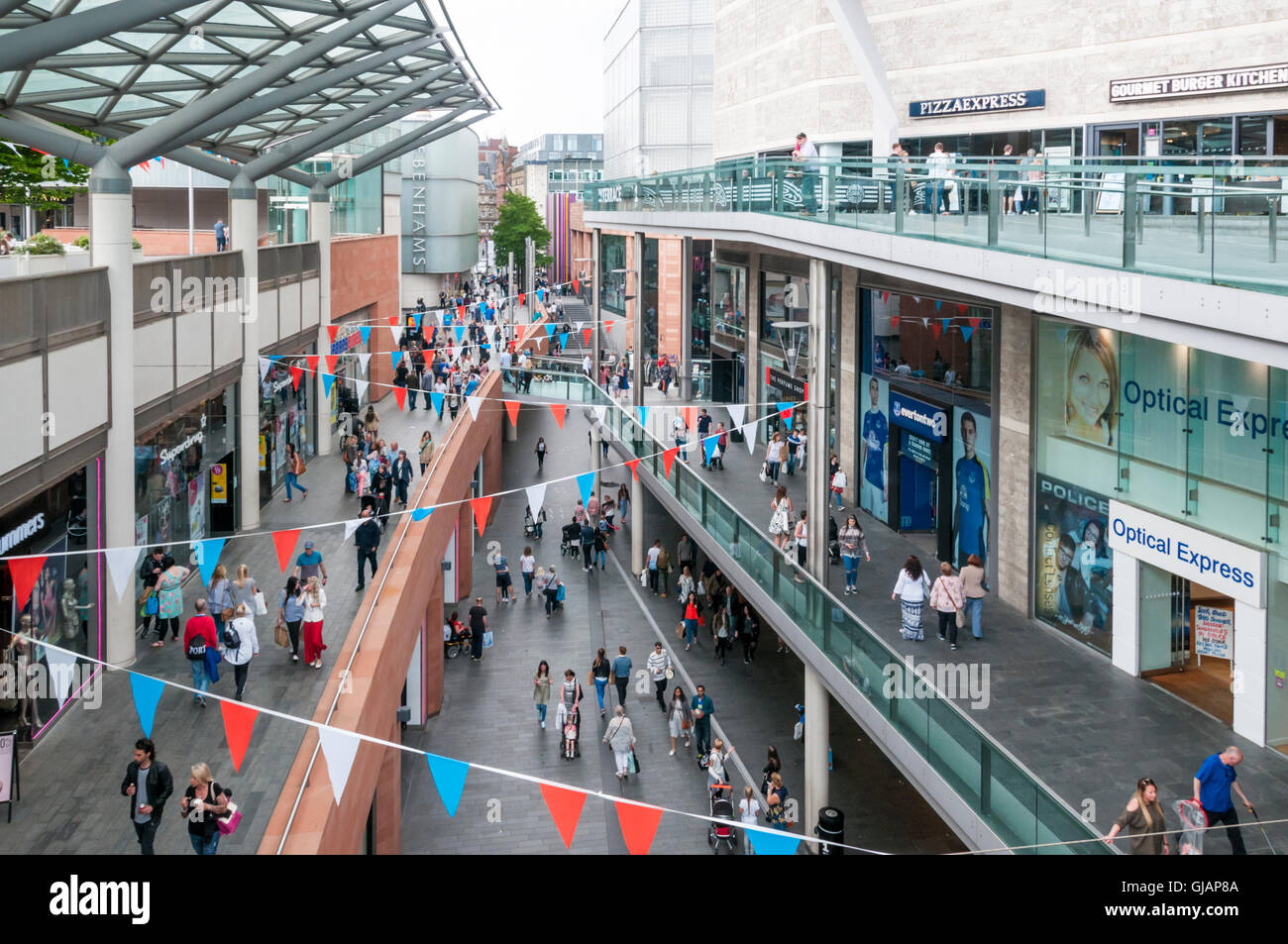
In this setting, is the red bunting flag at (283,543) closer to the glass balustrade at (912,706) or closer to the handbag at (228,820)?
the handbag at (228,820)

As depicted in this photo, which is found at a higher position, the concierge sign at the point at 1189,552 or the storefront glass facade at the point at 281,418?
the storefront glass facade at the point at 281,418

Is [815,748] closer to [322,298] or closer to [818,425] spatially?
[818,425]

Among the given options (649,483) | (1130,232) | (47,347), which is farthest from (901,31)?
(47,347)

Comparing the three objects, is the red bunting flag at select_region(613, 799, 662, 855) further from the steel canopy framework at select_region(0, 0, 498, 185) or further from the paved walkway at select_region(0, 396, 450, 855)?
the steel canopy framework at select_region(0, 0, 498, 185)

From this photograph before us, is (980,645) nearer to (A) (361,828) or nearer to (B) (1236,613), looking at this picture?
(B) (1236,613)

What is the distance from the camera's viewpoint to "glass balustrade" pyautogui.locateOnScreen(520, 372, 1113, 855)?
33.6 feet

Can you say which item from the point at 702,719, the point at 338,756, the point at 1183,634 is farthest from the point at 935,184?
the point at 702,719

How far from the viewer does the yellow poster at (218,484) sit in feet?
70.3

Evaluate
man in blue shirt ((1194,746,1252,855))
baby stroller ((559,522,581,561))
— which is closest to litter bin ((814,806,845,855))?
man in blue shirt ((1194,746,1252,855))

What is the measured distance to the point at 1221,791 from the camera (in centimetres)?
1002

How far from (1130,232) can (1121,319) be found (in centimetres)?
75

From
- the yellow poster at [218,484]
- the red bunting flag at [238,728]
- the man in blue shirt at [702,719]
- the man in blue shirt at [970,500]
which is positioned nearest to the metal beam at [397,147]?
the yellow poster at [218,484]

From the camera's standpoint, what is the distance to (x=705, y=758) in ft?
66.0

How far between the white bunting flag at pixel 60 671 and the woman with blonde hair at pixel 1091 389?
42.0 ft
